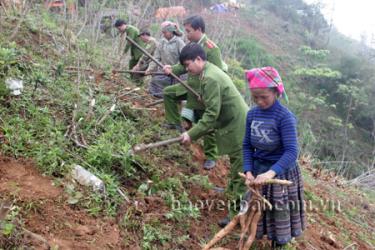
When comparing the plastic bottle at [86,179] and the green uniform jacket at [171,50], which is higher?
the green uniform jacket at [171,50]

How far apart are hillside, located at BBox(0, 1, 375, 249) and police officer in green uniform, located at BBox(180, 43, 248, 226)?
1.73ft

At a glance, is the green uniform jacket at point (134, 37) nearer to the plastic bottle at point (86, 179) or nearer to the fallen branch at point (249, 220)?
the plastic bottle at point (86, 179)

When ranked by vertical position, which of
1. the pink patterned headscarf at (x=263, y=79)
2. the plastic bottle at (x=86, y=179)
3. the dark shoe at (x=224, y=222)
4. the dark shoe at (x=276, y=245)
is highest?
the pink patterned headscarf at (x=263, y=79)

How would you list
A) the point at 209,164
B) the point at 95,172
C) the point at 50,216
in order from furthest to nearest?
the point at 209,164
the point at 95,172
the point at 50,216

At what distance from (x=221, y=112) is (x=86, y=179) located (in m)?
1.27

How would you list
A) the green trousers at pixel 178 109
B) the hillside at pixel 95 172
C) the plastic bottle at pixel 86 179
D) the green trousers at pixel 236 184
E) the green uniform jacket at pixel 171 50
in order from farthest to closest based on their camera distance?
the green uniform jacket at pixel 171 50, the green trousers at pixel 178 109, the green trousers at pixel 236 184, the plastic bottle at pixel 86 179, the hillside at pixel 95 172

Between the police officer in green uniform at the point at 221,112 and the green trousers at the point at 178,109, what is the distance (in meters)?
0.73

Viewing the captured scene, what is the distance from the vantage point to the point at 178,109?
4418 millimetres

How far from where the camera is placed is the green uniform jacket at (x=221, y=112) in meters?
3.16

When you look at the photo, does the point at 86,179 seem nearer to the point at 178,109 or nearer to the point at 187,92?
the point at 187,92

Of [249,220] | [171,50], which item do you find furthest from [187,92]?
[249,220]

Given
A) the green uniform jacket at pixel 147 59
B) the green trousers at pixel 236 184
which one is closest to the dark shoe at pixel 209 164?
the green trousers at pixel 236 184

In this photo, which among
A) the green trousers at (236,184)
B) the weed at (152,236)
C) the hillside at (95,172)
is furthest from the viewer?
the green trousers at (236,184)

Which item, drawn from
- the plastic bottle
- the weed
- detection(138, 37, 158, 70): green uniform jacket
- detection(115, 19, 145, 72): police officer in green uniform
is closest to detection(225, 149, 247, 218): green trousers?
the weed
